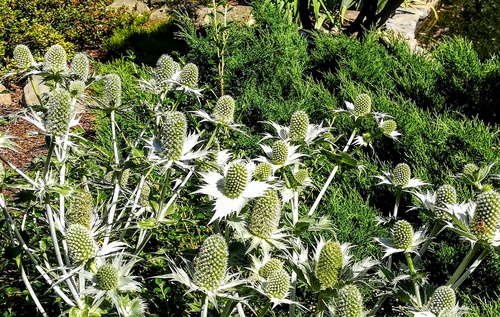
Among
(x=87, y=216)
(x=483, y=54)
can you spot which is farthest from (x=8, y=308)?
(x=483, y=54)

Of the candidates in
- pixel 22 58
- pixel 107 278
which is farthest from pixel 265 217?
pixel 22 58

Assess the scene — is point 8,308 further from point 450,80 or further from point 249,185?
point 450,80

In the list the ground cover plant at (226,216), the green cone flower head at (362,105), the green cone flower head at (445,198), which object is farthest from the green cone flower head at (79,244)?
the green cone flower head at (362,105)

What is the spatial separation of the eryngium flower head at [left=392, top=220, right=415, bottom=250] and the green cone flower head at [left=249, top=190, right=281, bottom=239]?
437mm

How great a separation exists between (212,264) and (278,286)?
18cm

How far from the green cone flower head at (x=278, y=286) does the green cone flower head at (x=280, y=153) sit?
42 cm

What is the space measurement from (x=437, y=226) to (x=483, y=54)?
229 inches

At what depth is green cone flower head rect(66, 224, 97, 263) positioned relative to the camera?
4.35ft

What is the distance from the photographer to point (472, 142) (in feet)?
9.91

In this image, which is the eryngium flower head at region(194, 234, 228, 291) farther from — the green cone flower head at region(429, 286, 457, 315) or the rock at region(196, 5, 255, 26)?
the rock at region(196, 5, 255, 26)

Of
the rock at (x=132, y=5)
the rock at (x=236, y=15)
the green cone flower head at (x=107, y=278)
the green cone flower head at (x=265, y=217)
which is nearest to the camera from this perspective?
the green cone flower head at (x=107, y=278)

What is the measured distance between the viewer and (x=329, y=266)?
1.43 metres

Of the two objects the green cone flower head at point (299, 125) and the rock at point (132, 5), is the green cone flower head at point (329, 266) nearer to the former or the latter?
the green cone flower head at point (299, 125)

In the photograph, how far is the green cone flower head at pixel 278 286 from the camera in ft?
4.47
